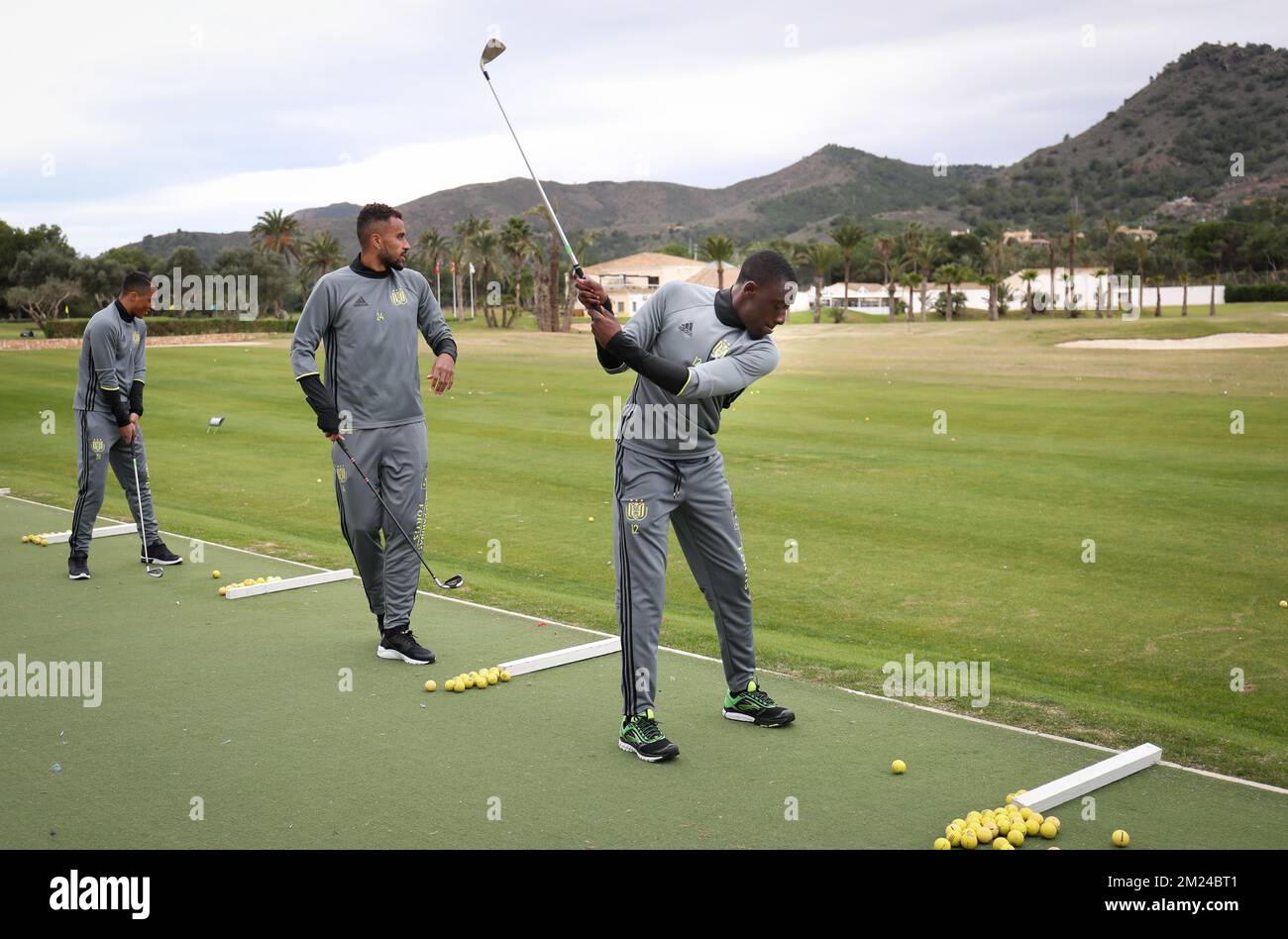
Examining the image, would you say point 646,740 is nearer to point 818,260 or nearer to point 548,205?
point 548,205

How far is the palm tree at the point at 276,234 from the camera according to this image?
4675 inches

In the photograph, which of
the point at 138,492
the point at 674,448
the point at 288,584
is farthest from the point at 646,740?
the point at 138,492

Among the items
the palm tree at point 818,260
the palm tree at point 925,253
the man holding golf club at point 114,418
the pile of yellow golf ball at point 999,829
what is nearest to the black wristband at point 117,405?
the man holding golf club at point 114,418

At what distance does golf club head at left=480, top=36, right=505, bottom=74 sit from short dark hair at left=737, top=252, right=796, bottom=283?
2.26 m

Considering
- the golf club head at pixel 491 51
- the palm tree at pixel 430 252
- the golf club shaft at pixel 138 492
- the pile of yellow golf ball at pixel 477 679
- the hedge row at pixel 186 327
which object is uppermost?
the palm tree at pixel 430 252

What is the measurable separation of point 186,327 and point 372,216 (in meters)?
69.0

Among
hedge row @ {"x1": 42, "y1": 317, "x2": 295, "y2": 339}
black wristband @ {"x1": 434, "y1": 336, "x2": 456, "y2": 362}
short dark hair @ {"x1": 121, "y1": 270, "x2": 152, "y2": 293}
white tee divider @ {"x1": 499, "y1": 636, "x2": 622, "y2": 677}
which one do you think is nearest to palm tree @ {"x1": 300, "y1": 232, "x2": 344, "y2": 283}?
hedge row @ {"x1": 42, "y1": 317, "x2": 295, "y2": 339}

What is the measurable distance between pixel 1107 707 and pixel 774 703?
212 centimetres

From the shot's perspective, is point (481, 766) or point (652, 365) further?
point (481, 766)

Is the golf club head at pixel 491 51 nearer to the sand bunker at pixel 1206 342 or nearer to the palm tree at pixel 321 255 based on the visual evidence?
the sand bunker at pixel 1206 342

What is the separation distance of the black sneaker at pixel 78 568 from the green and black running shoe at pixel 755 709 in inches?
255

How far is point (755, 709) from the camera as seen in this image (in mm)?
6305
